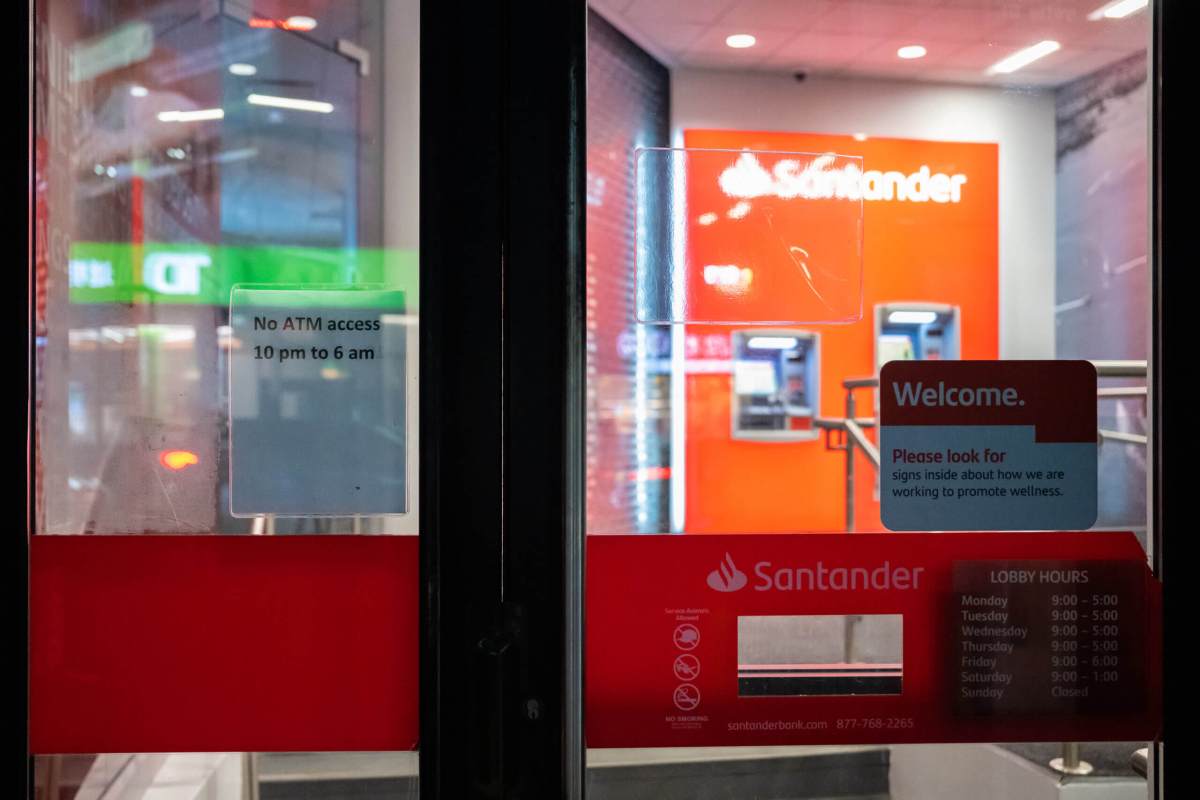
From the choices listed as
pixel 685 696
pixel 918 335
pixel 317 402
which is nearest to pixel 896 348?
pixel 918 335

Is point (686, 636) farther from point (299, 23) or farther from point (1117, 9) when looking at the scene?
point (1117, 9)

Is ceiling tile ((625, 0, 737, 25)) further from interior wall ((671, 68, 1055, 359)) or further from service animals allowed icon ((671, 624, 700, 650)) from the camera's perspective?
service animals allowed icon ((671, 624, 700, 650))

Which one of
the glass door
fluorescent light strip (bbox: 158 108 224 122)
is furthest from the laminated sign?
fluorescent light strip (bbox: 158 108 224 122)

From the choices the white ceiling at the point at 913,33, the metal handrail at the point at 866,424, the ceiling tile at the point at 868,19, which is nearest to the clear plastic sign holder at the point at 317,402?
the white ceiling at the point at 913,33

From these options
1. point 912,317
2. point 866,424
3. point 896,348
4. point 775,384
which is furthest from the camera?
point 775,384

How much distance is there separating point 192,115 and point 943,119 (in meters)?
1.49

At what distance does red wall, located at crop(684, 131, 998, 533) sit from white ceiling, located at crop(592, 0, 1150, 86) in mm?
162

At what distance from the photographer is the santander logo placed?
6.42 feet

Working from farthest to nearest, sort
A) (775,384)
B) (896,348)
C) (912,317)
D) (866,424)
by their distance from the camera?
(775,384) < (866,424) < (896,348) < (912,317)

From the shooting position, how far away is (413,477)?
1.93 meters

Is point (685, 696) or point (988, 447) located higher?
point (988, 447)

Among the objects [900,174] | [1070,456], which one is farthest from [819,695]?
[900,174]

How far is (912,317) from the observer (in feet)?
6.25

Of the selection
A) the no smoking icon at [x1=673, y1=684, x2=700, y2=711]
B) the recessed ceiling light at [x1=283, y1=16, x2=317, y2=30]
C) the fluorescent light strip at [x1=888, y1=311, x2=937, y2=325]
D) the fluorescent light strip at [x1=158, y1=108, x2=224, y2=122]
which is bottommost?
the no smoking icon at [x1=673, y1=684, x2=700, y2=711]
